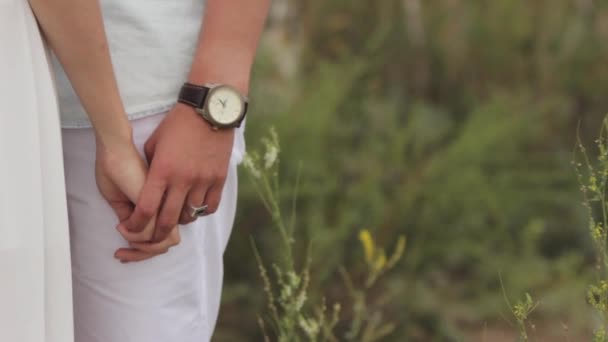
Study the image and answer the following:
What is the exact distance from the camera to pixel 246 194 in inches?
122

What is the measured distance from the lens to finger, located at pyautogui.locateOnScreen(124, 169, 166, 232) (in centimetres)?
124

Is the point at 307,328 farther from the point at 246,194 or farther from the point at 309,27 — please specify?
the point at 309,27

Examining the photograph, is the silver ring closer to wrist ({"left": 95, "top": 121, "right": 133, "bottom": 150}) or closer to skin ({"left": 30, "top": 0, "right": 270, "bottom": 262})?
skin ({"left": 30, "top": 0, "right": 270, "bottom": 262})

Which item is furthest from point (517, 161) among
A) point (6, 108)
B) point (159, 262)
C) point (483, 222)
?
point (6, 108)

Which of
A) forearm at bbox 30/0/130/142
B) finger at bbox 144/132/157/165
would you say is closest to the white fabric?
forearm at bbox 30/0/130/142

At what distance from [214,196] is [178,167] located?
80mm

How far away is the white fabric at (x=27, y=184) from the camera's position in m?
1.14

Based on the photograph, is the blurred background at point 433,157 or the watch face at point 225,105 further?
the blurred background at point 433,157

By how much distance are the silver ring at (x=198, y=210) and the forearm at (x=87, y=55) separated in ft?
0.41

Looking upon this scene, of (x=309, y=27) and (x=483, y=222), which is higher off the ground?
(x=309, y=27)

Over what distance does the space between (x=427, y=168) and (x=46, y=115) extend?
2.23 meters

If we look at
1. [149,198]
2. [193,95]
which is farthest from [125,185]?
[193,95]

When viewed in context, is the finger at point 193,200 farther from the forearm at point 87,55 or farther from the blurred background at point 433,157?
the blurred background at point 433,157

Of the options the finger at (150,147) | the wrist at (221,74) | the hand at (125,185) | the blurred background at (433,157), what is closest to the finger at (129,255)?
the hand at (125,185)
